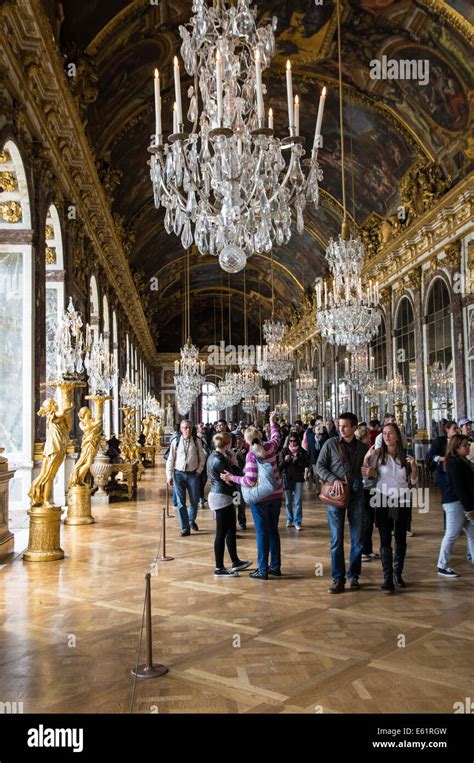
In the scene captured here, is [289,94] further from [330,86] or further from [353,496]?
[330,86]

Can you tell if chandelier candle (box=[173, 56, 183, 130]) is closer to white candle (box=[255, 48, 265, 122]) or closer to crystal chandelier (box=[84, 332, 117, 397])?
white candle (box=[255, 48, 265, 122])

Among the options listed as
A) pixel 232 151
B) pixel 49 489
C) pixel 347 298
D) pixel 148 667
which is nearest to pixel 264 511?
pixel 148 667

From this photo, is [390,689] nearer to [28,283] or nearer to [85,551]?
[85,551]

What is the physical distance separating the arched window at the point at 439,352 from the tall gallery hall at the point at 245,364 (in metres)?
0.11

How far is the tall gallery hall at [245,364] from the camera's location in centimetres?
372

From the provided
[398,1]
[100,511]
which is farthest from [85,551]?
[398,1]

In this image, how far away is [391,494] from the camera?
523cm

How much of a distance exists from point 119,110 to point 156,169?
8.79 m

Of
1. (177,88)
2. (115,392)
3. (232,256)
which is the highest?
(177,88)

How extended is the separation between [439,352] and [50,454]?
11027 millimetres

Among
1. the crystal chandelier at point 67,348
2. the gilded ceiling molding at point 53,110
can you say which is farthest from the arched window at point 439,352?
the crystal chandelier at point 67,348

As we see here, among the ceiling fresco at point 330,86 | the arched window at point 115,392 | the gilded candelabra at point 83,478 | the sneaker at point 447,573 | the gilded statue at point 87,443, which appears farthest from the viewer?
the arched window at point 115,392

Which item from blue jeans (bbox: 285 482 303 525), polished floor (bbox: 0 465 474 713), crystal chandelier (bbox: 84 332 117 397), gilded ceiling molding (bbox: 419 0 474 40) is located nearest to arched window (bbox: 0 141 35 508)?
crystal chandelier (bbox: 84 332 117 397)

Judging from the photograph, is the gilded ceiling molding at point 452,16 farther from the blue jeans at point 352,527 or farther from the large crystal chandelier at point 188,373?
the large crystal chandelier at point 188,373
